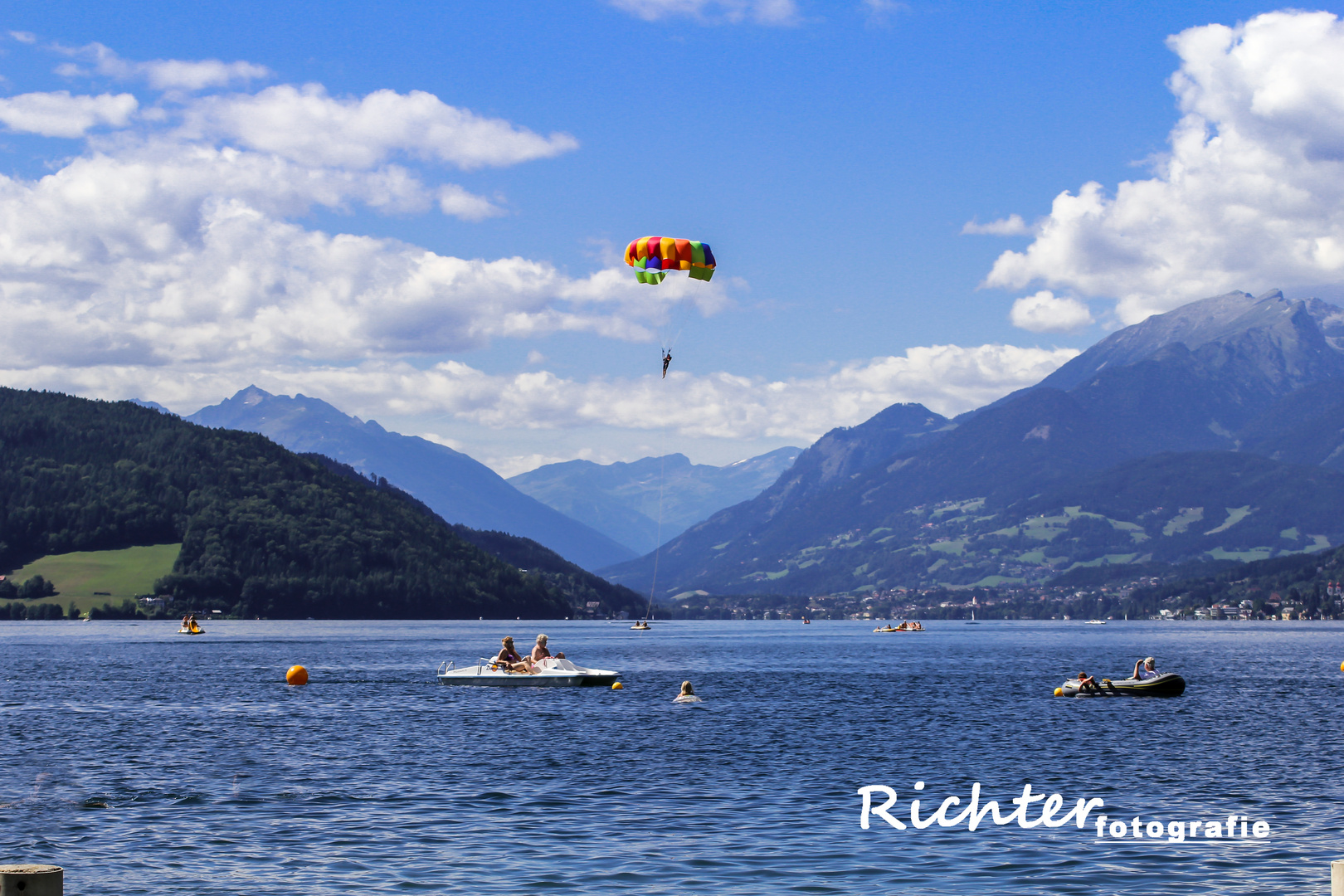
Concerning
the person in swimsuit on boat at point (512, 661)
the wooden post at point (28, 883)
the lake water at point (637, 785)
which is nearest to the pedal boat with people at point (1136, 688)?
the lake water at point (637, 785)

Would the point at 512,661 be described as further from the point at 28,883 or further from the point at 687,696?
the point at 28,883

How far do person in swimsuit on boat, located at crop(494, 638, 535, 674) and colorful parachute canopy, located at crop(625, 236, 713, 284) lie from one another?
1067 inches

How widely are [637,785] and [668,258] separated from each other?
45.2m

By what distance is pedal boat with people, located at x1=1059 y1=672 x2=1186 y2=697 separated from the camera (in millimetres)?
78875

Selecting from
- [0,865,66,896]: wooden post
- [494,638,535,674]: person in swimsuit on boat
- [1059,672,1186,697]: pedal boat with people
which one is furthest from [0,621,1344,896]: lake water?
[0,865,66,896]: wooden post

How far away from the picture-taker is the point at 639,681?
3920 inches

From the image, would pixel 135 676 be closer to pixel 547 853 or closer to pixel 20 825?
pixel 20 825

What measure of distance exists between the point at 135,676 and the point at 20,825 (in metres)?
72.5

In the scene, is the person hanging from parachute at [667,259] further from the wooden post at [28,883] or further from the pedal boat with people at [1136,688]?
the wooden post at [28,883]

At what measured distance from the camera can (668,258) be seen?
262ft

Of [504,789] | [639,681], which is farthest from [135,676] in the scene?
[504,789]

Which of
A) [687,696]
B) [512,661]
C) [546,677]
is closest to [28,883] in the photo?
[687,696]

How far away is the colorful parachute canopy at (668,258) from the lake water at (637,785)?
27863mm

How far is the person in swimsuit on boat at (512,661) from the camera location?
85.4 meters
